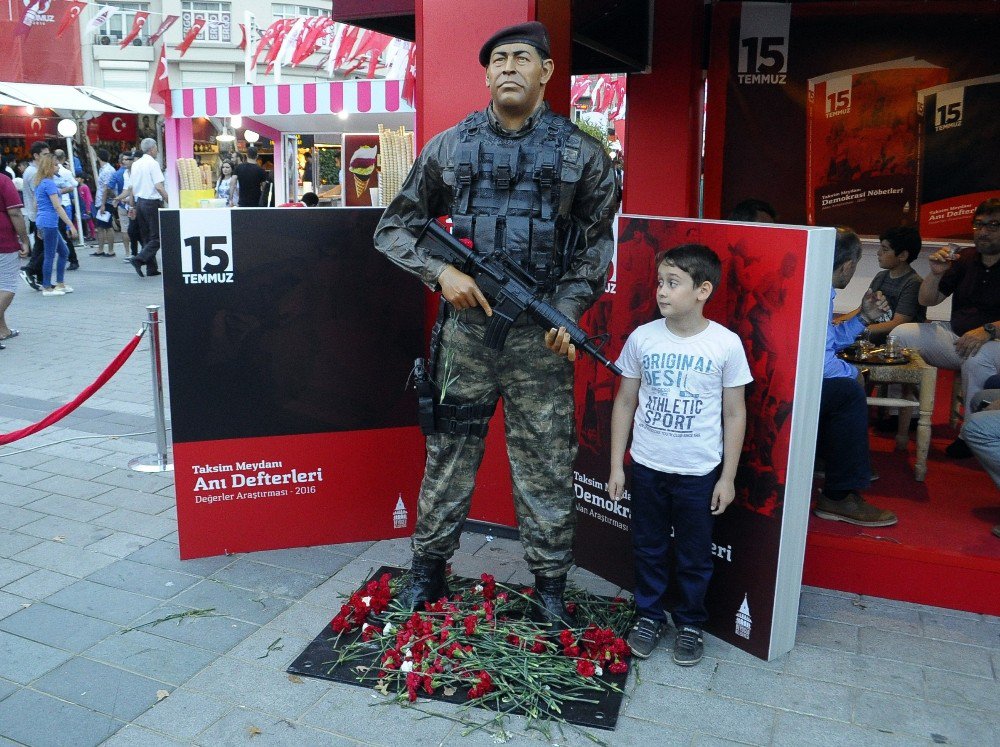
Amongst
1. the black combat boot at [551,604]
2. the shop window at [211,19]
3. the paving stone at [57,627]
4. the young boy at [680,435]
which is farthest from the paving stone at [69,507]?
the shop window at [211,19]

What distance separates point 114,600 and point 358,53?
19639 mm

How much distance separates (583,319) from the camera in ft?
13.1

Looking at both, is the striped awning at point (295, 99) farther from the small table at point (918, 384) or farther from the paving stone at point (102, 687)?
the paving stone at point (102, 687)

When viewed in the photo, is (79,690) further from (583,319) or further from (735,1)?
(735,1)

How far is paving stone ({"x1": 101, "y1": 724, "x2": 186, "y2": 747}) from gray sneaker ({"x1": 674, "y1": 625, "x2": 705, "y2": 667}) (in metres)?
1.78

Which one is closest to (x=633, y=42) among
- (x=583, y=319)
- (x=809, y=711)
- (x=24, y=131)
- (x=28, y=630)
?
(x=583, y=319)

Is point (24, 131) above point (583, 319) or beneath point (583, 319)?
above

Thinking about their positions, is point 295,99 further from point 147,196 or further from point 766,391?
point 766,391

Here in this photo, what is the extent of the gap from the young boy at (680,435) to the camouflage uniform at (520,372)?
0.80 ft

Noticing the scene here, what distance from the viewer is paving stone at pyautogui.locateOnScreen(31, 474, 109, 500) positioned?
5.09 m

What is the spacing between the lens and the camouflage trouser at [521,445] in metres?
3.41

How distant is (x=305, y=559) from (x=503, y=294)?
183 centimetres

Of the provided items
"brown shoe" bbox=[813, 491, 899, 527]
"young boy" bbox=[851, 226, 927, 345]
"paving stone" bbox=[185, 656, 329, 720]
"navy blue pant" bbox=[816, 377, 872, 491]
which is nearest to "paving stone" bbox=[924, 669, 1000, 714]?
"brown shoe" bbox=[813, 491, 899, 527]

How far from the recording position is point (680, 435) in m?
3.26
